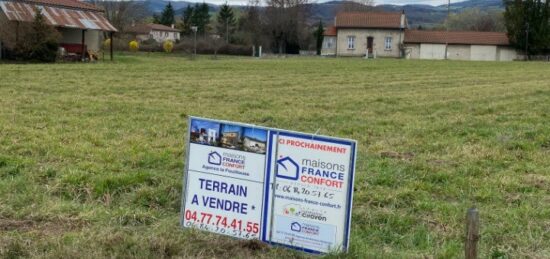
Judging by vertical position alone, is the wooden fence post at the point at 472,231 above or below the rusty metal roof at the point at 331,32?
below

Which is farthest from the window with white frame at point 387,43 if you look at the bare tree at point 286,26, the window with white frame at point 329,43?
the bare tree at point 286,26

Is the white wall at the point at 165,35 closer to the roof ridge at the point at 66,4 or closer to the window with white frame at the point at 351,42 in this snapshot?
the window with white frame at the point at 351,42

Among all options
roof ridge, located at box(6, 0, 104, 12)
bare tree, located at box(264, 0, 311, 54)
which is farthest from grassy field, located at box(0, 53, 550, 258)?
bare tree, located at box(264, 0, 311, 54)

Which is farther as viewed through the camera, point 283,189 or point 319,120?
point 319,120

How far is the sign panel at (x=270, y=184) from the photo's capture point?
381 centimetres

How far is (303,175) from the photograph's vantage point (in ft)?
12.7

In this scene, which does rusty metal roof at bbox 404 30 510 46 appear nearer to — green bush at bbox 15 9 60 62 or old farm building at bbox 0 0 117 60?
old farm building at bbox 0 0 117 60

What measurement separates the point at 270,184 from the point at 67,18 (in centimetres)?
3786

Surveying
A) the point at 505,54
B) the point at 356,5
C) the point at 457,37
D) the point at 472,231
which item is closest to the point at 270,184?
the point at 472,231

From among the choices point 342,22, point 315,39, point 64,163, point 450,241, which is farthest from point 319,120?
point 315,39

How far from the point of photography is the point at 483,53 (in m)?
72.6

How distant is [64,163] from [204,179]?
3.12 meters

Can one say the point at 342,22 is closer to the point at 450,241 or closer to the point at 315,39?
the point at 315,39

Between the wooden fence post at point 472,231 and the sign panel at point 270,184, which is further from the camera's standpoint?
the sign panel at point 270,184
